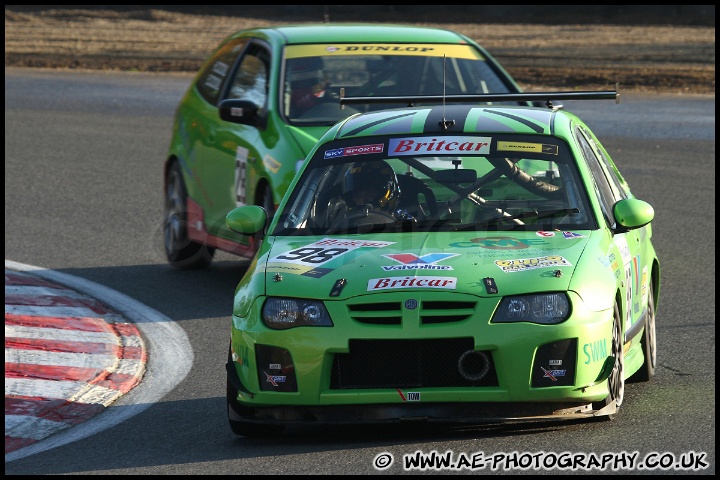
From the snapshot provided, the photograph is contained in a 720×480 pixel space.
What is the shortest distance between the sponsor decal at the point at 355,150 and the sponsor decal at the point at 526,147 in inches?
25.0

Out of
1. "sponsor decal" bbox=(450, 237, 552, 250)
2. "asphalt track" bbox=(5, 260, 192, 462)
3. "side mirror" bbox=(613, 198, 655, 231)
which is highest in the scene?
"side mirror" bbox=(613, 198, 655, 231)

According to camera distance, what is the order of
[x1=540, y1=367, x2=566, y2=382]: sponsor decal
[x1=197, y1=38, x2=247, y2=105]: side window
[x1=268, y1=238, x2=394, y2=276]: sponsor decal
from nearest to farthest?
[x1=540, y1=367, x2=566, y2=382]: sponsor decal < [x1=268, y1=238, x2=394, y2=276]: sponsor decal < [x1=197, y1=38, x2=247, y2=105]: side window

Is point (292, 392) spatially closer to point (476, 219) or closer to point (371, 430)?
point (371, 430)

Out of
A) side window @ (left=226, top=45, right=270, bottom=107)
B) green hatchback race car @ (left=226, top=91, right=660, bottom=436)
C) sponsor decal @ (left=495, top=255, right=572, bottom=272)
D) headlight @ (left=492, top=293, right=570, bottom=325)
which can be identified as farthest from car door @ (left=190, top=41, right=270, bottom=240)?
headlight @ (left=492, top=293, right=570, bottom=325)

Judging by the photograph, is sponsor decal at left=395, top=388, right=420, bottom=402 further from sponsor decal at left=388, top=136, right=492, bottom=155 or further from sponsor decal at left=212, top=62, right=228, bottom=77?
sponsor decal at left=212, top=62, right=228, bottom=77

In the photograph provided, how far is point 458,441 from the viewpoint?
619cm

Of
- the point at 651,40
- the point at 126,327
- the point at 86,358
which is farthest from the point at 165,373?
the point at 651,40

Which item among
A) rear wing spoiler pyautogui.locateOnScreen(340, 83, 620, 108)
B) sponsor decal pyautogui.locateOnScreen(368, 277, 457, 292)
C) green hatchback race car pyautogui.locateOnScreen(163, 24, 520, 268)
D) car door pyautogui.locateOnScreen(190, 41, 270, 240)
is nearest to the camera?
sponsor decal pyautogui.locateOnScreen(368, 277, 457, 292)

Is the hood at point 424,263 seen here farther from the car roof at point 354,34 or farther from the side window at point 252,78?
the car roof at point 354,34

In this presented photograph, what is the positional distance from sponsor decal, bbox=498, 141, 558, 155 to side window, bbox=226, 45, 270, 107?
3.53m

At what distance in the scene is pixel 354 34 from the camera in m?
11.1

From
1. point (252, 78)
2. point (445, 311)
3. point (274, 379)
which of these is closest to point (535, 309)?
point (445, 311)

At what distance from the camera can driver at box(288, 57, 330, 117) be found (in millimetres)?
10492

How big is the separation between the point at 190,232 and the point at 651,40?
24525mm
